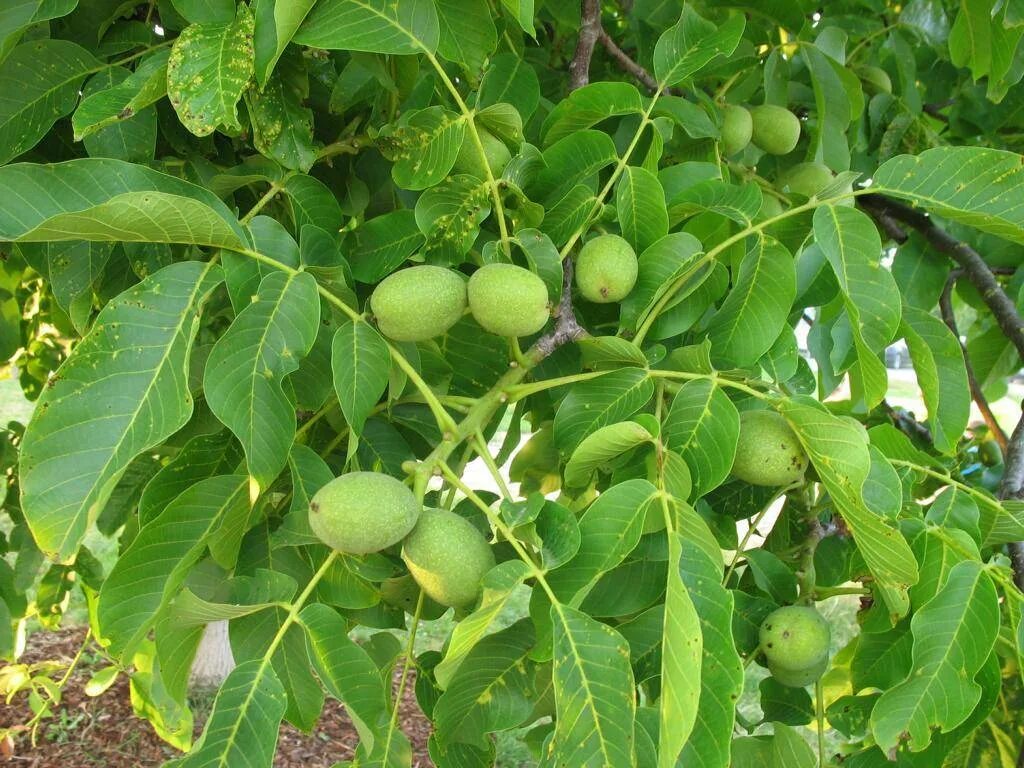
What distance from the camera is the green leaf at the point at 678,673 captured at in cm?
79

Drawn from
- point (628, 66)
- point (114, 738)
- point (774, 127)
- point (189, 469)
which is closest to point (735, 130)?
point (774, 127)

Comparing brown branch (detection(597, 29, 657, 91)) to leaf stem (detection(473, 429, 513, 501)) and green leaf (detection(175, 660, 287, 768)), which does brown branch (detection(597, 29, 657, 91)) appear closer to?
leaf stem (detection(473, 429, 513, 501))

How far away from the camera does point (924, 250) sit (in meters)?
1.87

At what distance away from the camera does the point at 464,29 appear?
3.75 ft

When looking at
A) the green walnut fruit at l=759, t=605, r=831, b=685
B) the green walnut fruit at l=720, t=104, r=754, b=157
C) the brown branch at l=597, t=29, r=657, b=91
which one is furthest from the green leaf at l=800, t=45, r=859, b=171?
the green walnut fruit at l=759, t=605, r=831, b=685

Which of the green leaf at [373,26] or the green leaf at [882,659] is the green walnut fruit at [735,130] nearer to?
the green leaf at [373,26]

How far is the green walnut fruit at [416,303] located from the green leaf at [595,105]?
0.35 metres

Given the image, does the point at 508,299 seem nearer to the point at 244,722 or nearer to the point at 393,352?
the point at 393,352

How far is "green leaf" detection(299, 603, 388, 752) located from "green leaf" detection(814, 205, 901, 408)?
0.68 meters

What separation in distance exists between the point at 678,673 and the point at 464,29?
85cm

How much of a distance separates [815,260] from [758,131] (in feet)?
1.50

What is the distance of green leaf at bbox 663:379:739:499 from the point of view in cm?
99

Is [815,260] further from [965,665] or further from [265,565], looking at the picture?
[265,565]

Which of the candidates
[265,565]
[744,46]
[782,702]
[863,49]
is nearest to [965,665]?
[782,702]
